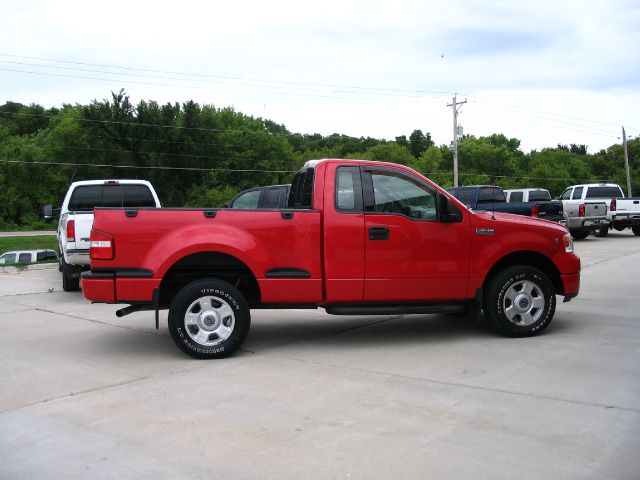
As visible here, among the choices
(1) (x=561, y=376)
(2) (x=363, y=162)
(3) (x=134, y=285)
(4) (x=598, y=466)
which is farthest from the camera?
(2) (x=363, y=162)

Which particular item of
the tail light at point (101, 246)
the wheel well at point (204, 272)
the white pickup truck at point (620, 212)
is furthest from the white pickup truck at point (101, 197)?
the white pickup truck at point (620, 212)

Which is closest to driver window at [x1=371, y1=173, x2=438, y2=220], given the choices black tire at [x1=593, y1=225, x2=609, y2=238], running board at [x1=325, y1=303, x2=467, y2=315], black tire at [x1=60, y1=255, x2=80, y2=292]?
running board at [x1=325, y1=303, x2=467, y2=315]

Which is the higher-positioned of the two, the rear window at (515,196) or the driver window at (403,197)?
the rear window at (515,196)

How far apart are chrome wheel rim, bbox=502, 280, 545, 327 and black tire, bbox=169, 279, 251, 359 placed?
116 inches

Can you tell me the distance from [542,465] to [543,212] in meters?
17.2

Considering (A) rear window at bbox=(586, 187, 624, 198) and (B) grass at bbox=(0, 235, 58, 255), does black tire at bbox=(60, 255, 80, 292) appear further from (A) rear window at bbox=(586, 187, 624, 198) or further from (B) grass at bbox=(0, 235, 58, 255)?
(B) grass at bbox=(0, 235, 58, 255)

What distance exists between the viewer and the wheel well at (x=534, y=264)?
24.9ft

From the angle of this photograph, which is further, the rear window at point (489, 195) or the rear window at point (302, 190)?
the rear window at point (489, 195)

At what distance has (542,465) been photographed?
3938 millimetres

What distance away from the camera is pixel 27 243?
56594 mm

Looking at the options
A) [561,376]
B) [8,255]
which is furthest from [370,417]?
[8,255]

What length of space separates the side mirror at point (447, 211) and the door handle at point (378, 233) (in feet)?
2.18

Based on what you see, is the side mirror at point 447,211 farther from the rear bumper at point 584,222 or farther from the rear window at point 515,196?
the rear bumper at point 584,222

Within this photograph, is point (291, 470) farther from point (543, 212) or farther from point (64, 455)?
point (543, 212)
